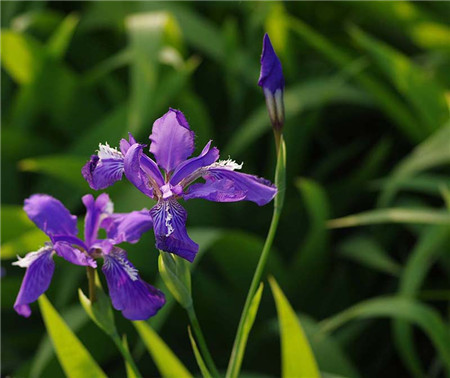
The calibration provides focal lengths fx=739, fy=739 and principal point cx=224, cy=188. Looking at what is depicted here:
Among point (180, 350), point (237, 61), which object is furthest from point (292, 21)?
point (180, 350)

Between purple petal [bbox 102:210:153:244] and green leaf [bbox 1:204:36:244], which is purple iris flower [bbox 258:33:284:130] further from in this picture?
green leaf [bbox 1:204:36:244]

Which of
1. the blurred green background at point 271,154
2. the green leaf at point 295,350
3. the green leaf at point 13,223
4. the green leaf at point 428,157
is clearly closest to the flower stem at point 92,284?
the green leaf at point 295,350

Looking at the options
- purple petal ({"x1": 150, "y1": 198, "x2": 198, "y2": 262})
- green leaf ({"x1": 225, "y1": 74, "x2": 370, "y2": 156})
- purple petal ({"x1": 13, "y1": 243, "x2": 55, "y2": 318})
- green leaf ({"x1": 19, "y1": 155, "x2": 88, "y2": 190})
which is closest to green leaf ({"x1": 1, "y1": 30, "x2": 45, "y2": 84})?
green leaf ({"x1": 19, "y1": 155, "x2": 88, "y2": 190})

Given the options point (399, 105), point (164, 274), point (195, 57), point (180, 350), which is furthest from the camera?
point (195, 57)

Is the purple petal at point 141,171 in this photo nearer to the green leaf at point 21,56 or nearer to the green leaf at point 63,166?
the green leaf at point 63,166

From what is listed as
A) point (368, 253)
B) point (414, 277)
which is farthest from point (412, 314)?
A: point (368, 253)

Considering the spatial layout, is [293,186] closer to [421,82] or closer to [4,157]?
[421,82]
